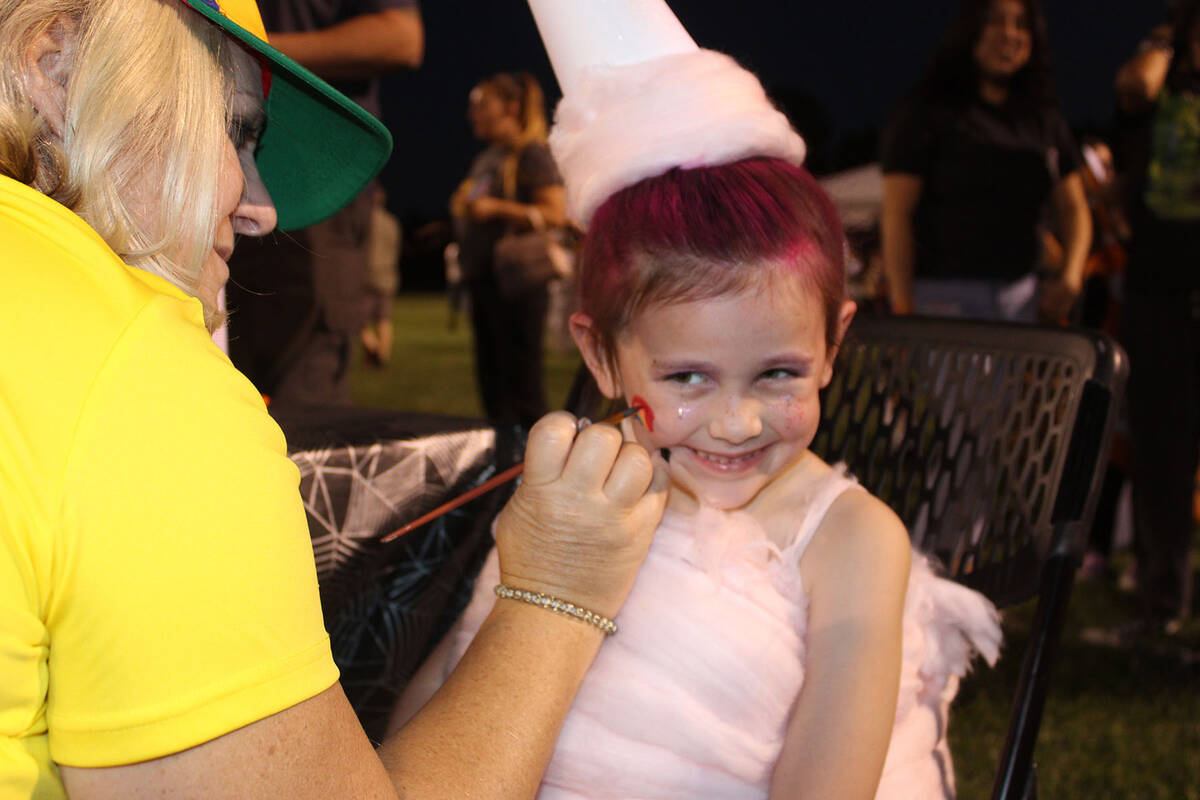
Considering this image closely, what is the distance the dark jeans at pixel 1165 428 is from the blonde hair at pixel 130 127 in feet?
8.11

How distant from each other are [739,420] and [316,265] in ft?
3.60

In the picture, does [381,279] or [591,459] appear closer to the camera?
[591,459]

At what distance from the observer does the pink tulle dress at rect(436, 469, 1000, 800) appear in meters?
1.11

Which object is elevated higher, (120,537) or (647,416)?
(120,537)

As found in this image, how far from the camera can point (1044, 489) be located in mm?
1280

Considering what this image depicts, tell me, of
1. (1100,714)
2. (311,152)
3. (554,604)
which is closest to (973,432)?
(554,604)

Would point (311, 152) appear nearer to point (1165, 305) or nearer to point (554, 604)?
point (554, 604)

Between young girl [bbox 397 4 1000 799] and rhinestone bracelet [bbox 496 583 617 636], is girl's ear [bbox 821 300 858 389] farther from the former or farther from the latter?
rhinestone bracelet [bbox 496 583 617 636]

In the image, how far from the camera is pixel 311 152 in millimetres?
1143

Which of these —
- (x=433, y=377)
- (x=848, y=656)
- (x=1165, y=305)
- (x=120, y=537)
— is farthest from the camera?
(x=433, y=377)

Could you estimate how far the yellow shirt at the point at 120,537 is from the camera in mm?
557

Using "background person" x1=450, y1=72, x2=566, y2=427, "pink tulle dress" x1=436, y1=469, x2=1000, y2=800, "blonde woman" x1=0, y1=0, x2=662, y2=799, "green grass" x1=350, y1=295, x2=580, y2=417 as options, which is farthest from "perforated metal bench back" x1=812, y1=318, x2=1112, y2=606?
"green grass" x1=350, y1=295, x2=580, y2=417

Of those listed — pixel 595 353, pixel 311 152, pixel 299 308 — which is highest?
pixel 311 152

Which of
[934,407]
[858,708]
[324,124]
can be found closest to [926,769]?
[858,708]
